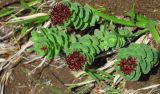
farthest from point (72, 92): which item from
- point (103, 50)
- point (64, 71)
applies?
point (103, 50)

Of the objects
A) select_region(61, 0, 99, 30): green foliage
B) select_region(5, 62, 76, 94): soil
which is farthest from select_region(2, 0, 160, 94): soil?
select_region(61, 0, 99, 30): green foliage

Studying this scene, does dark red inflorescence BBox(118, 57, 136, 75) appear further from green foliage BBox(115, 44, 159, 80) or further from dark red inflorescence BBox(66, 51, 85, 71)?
dark red inflorescence BBox(66, 51, 85, 71)

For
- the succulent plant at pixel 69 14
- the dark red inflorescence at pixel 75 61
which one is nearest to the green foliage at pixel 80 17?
the succulent plant at pixel 69 14

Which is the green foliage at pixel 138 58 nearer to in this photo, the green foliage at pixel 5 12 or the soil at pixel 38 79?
the soil at pixel 38 79

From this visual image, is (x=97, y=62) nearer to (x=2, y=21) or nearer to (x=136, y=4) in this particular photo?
(x=136, y=4)

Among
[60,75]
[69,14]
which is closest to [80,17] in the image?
[69,14]
